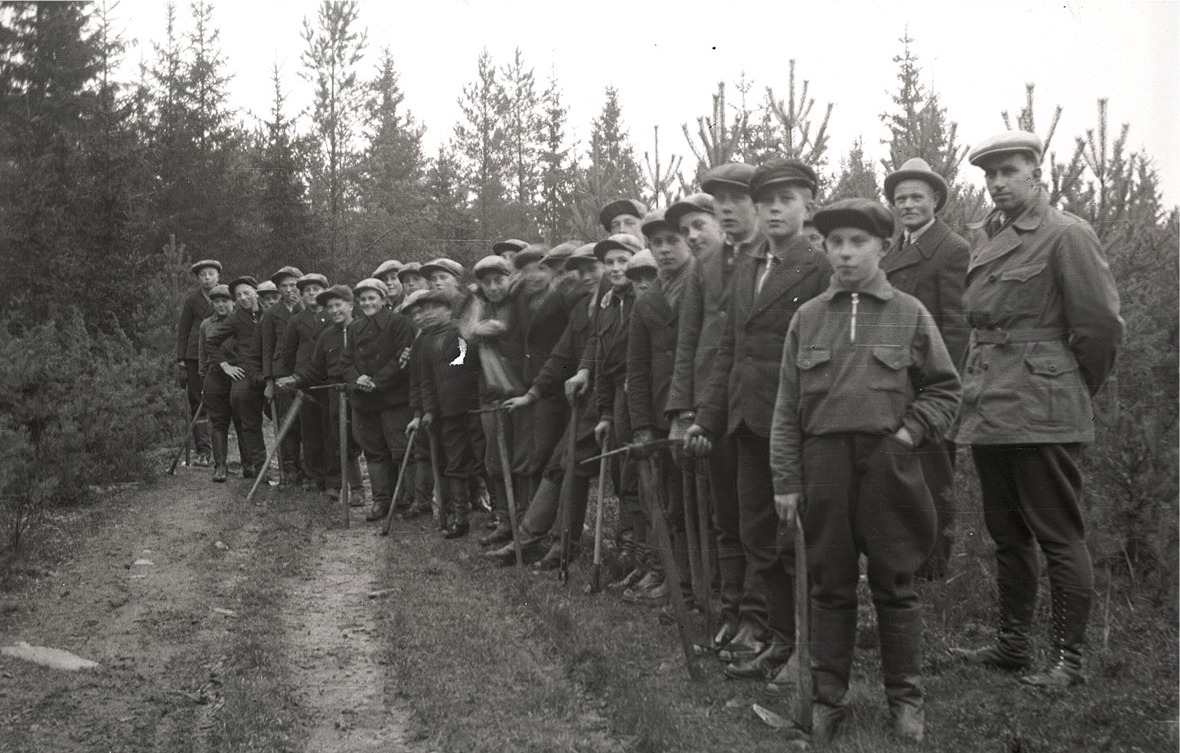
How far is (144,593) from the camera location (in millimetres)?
7246

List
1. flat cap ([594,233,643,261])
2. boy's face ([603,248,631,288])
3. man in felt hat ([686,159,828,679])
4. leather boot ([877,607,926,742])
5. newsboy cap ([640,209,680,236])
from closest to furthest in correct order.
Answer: leather boot ([877,607,926,742]), man in felt hat ([686,159,828,679]), newsboy cap ([640,209,680,236]), boy's face ([603,248,631,288]), flat cap ([594,233,643,261])

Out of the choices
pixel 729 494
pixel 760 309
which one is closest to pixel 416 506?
pixel 729 494

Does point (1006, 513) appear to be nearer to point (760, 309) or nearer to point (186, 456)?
point (760, 309)

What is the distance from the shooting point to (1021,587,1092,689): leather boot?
4.45 m

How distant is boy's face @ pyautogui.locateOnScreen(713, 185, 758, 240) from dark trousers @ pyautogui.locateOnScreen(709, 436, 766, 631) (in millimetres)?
1046

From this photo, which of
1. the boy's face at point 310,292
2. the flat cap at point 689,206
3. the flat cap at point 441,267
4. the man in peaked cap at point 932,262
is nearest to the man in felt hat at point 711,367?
the flat cap at point 689,206

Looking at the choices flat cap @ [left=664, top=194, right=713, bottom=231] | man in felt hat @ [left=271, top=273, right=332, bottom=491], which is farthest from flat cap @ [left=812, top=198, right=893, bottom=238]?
man in felt hat @ [left=271, top=273, right=332, bottom=491]

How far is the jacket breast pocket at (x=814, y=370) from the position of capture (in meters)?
4.28

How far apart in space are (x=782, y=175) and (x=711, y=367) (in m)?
1.02

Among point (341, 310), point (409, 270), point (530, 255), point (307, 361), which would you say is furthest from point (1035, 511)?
Result: point (307, 361)

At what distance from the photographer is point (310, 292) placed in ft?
39.6

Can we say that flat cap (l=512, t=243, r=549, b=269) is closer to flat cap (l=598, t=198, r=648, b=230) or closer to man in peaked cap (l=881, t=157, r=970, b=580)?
flat cap (l=598, t=198, r=648, b=230)

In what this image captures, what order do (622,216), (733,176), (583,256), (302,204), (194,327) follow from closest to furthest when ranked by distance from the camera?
(733,176), (583,256), (622,216), (194,327), (302,204)

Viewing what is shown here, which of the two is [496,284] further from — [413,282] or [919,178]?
[919,178]
